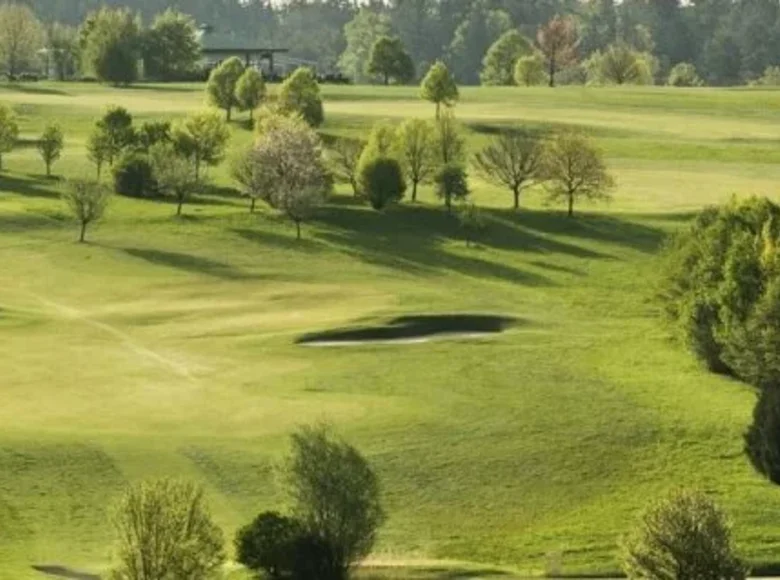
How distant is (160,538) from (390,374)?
→ 28.0 meters

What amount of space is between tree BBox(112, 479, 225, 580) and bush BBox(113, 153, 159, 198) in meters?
67.9

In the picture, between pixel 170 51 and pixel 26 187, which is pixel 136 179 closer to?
pixel 26 187

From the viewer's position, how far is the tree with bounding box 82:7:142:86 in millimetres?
157750

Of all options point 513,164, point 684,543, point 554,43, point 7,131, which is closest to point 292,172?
point 513,164

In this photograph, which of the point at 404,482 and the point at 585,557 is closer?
the point at 585,557

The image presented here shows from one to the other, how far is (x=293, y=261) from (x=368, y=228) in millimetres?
8158

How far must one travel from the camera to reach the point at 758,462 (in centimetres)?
5347

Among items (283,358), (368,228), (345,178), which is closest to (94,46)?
(345,178)

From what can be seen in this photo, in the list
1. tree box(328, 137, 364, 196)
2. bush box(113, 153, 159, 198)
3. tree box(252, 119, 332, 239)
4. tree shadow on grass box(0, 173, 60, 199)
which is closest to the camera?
tree box(252, 119, 332, 239)

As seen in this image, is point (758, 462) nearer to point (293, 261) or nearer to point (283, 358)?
point (283, 358)

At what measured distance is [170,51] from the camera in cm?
16900

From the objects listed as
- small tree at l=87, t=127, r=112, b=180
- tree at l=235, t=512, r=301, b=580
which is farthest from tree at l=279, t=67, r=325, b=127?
tree at l=235, t=512, r=301, b=580

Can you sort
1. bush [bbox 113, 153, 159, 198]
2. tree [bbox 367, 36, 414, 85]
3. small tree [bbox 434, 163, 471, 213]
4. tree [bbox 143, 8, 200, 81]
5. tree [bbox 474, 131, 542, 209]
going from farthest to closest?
tree [bbox 367, 36, 414, 85]
tree [bbox 143, 8, 200, 81]
bush [bbox 113, 153, 159, 198]
tree [bbox 474, 131, 542, 209]
small tree [bbox 434, 163, 471, 213]

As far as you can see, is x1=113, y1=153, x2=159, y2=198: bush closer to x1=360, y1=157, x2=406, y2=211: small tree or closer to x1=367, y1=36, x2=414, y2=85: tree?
x1=360, y1=157, x2=406, y2=211: small tree
